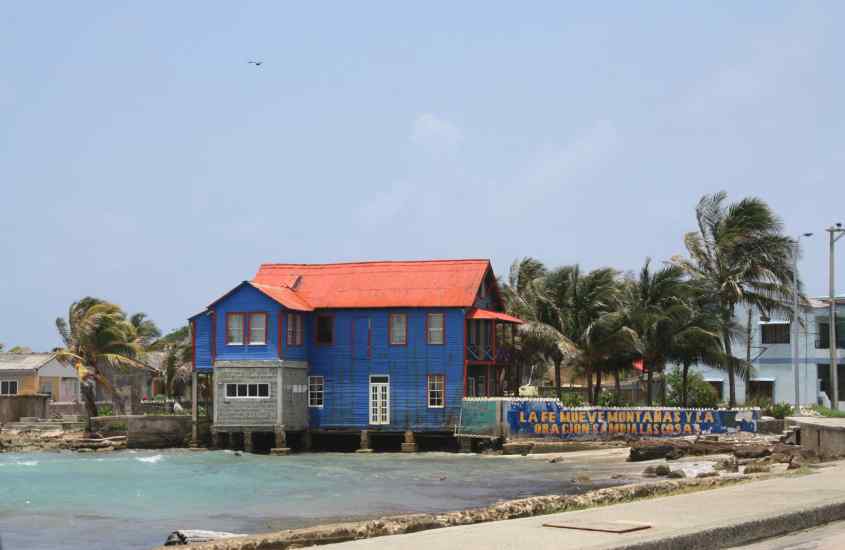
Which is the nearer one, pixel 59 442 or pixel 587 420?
pixel 587 420

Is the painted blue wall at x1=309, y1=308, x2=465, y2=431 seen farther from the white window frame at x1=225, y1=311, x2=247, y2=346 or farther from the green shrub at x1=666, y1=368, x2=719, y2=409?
the green shrub at x1=666, y1=368, x2=719, y2=409

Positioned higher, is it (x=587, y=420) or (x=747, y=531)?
(x=747, y=531)

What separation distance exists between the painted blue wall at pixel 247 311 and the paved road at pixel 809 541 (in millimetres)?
35165

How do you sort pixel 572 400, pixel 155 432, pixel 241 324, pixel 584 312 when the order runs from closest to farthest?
1. pixel 241 324
2. pixel 155 432
3. pixel 572 400
4. pixel 584 312

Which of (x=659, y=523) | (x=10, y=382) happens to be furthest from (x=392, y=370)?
(x=659, y=523)

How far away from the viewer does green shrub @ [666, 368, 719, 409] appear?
2042 inches

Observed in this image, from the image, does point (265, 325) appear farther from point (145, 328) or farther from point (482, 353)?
point (145, 328)

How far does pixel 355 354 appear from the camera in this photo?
48.2 m

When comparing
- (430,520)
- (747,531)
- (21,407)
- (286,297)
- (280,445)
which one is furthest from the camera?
(21,407)

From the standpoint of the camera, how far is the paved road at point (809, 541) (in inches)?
474

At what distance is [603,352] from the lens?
49.9 metres

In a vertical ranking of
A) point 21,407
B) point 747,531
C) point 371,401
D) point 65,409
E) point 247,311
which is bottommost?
point 65,409

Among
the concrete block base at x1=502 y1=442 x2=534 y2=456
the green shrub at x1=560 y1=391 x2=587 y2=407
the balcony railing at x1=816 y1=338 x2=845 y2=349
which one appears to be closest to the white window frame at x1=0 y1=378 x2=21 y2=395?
the green shrub at x1=560 y1=391 x2=587 y2=407

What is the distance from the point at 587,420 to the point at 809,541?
1268 inches
